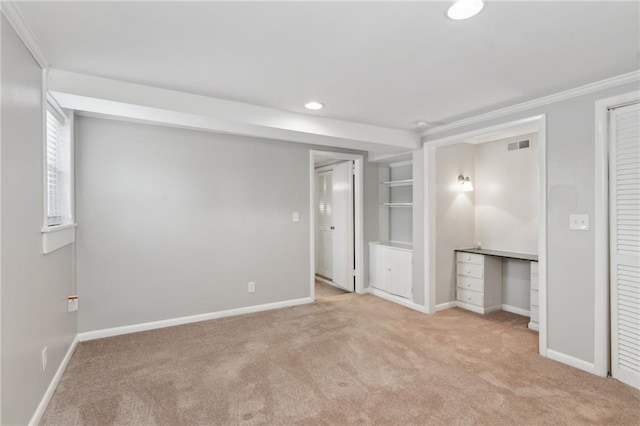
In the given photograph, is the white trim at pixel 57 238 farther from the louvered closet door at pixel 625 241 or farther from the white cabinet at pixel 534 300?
the white cabinet at pixel 534 300

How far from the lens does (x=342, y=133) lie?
3.58m

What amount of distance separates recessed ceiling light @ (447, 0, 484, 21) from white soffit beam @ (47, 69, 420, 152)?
186 centimetres

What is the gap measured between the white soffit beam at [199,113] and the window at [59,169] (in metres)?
0.30

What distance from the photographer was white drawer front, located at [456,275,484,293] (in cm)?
416

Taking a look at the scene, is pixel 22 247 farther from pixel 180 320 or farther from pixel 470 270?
pixel 470 270

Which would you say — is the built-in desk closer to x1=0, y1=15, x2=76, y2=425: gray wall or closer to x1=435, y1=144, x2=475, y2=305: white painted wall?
x1=435, y1=144, x2=475, y2=305: white painted wall

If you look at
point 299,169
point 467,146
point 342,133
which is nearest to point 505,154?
point 467,146

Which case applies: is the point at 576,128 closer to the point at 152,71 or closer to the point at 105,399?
the point at 152,71

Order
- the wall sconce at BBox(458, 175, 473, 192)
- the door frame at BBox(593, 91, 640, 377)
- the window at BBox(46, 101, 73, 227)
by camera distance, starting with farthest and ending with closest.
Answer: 1. the wall sconce at BBox(458, 175, 473, 192)
2. the window at BBox(46, 101, 73, 227)
3. the door frame at BBox(593, 91, 640, 377)

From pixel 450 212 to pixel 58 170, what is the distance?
428cm

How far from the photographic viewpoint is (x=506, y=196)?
4.32 meters

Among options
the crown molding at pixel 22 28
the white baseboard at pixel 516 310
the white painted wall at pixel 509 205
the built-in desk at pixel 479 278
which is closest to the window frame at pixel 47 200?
the crown molding at pixel 22 28

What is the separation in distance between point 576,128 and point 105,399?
13.5 ft

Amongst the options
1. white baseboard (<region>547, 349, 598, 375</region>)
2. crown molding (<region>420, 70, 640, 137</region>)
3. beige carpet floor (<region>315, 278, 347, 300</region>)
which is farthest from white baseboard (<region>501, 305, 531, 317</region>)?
crown molding (<region>420, 70, 640, 137</region>)
